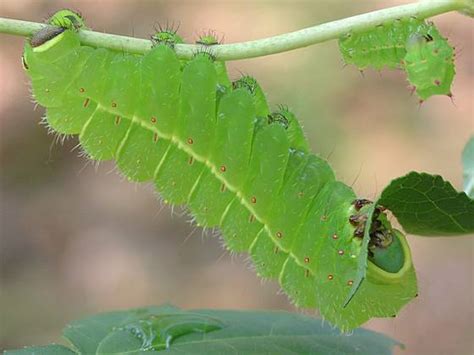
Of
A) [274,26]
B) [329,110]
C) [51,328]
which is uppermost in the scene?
[274,26]

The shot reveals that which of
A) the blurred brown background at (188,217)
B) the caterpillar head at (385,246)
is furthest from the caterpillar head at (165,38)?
the blurred brown background at (188,217)

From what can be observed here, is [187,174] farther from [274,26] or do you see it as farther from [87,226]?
[274,26]

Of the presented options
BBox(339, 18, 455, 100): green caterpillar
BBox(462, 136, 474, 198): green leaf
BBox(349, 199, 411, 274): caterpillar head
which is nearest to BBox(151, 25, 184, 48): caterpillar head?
BBox(339, 18, 455, 100): green caterpillar

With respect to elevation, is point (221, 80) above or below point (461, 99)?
below

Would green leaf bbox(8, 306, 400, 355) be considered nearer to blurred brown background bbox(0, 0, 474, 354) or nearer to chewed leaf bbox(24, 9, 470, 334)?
chewed leaf bbox(24, 9, 470, 334)

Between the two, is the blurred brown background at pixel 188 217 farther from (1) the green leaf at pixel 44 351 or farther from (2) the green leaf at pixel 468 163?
(1) the green leaf at pixel 44 351

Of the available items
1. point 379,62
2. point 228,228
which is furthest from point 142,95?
point 379,62

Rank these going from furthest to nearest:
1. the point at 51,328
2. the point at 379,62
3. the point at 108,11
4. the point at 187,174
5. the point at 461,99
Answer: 1. the point at 108,11
2. the point at 461,99
3. the point at 51,328
4. the point at 187,174
5. the point at 379,62
